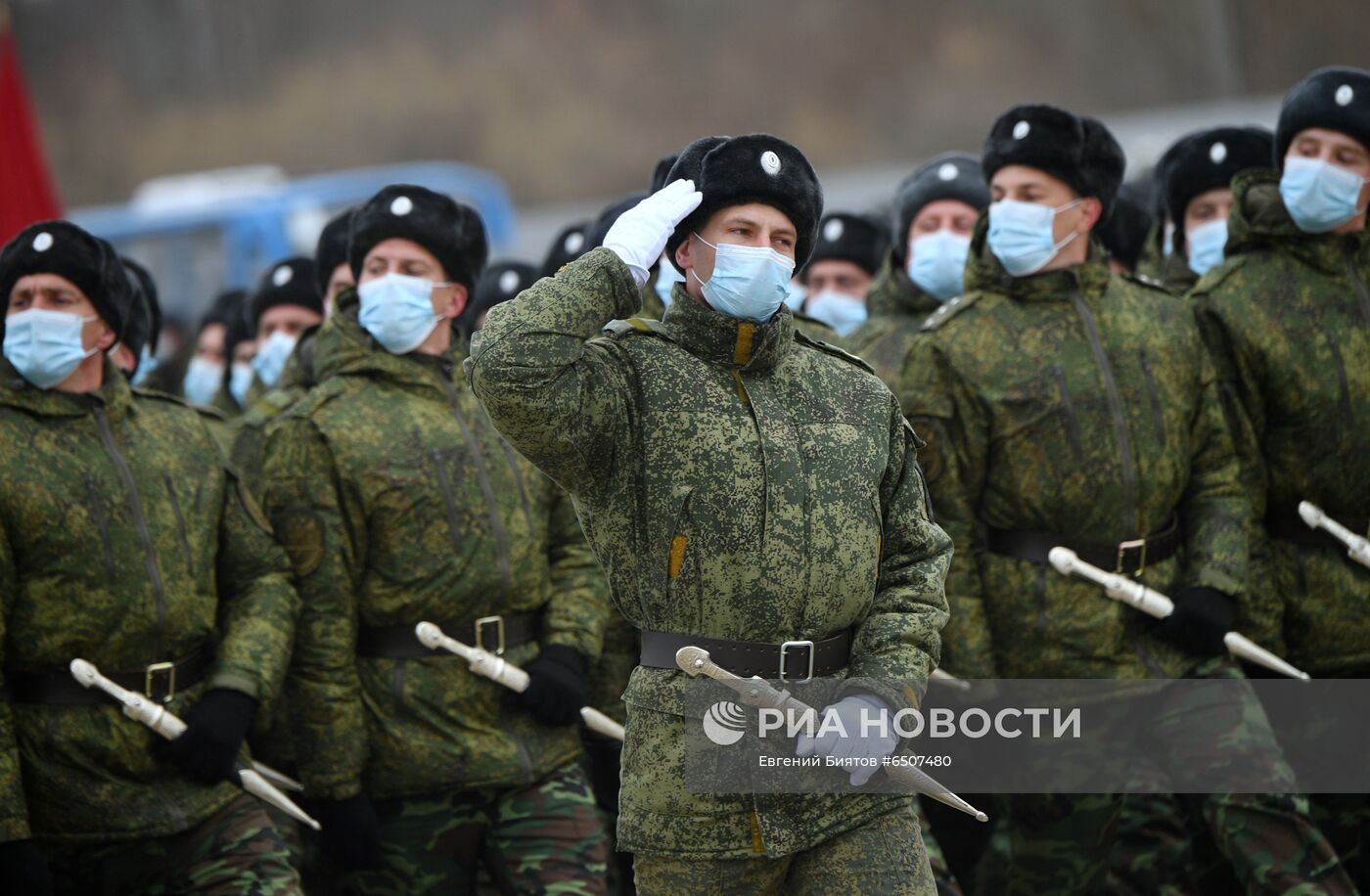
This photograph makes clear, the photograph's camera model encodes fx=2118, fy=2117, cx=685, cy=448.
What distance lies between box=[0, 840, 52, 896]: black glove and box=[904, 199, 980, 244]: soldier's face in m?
4.07

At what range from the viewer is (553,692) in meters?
6.46

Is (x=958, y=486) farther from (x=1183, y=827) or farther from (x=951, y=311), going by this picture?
(x=1183, y=827)

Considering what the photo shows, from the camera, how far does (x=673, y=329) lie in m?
5.07

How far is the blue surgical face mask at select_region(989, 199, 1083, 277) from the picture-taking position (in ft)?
21.9

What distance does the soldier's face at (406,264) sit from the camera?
22.2ft

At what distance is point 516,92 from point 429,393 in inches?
1362

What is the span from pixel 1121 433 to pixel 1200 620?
2.04 ft

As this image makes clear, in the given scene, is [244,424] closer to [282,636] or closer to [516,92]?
[282,636]

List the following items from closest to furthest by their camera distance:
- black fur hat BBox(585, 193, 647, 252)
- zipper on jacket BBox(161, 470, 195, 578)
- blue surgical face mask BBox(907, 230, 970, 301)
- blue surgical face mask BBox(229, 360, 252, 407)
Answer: zipper on jacket BBox(161, 470, 195, 578)
black fur hat BBox(585, 193, 647, 252)
blue surgical face mask BBox(907, 230, 970, 301)
blue surgical face mask BBox(229, 360, 252, 407)

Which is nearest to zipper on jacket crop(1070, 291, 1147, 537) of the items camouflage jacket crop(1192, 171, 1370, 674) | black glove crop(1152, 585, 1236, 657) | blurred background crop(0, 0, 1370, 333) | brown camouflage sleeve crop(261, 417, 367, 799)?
black glove crop(1152, 585, 1236, 657)

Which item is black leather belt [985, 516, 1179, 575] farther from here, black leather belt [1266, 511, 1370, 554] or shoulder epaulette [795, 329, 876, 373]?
shoulder epaulette [795, 329, 876, 373]

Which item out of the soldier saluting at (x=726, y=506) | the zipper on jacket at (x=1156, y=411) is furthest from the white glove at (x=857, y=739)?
the zipper on jacket at (x=1156, y=411)

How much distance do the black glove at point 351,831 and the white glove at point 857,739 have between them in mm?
1964

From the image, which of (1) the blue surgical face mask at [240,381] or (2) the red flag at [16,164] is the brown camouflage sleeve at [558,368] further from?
(2) the red flag at [16,164]
